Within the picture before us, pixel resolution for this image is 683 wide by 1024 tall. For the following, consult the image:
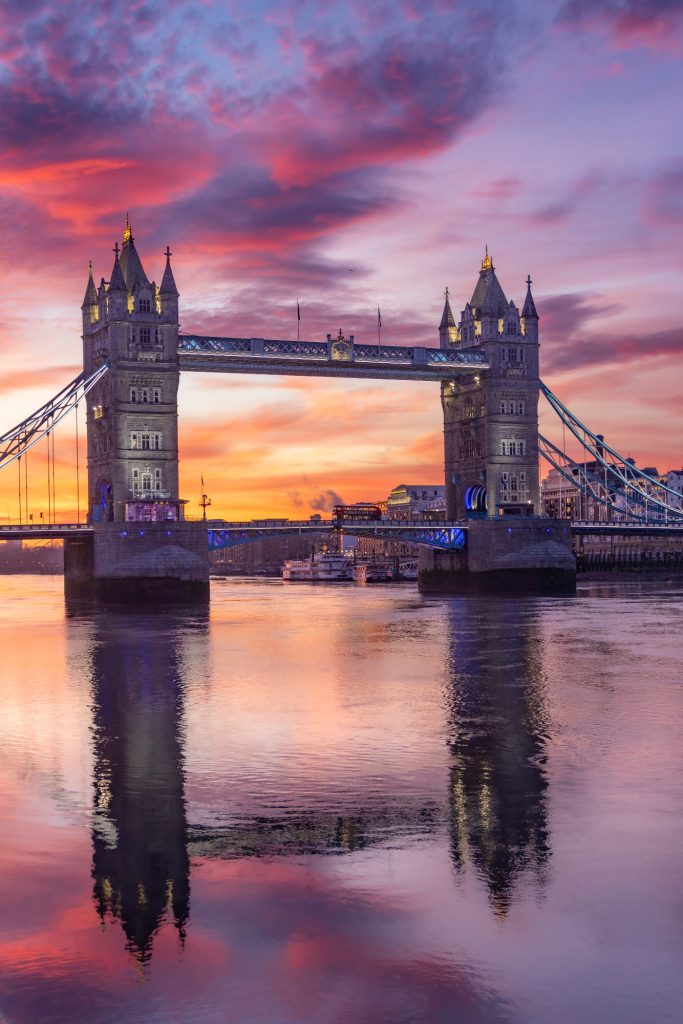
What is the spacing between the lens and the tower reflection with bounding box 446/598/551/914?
15.3m

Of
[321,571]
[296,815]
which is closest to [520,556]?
[321,571]

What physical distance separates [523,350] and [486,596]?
23220 mm

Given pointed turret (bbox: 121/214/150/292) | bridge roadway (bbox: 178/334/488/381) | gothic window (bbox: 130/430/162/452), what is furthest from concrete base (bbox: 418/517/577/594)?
pointed turret (bbox: 121/214/150/292)

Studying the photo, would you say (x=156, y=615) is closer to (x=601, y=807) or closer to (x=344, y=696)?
(x=344, y=696)

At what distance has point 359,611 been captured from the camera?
8012 cm

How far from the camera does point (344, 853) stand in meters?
15.5

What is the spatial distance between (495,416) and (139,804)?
→ 83525 millimetres

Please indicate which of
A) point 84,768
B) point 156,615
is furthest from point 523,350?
point 84,768

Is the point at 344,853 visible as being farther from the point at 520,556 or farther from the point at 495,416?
the point at 495,416

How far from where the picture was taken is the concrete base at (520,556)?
3745 inches

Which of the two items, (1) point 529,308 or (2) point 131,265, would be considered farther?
(1) point 529,308

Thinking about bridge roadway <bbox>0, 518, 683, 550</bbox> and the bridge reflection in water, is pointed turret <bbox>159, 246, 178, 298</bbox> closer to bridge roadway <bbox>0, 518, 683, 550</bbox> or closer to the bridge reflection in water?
bridge roadway <bbox>0, 518, 683, 550</bbox>

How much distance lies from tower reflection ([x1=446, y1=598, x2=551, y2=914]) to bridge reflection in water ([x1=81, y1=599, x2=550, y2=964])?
0.09ft

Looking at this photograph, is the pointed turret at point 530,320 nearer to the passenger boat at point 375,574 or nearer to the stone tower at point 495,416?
the stone tower at point 495,416
